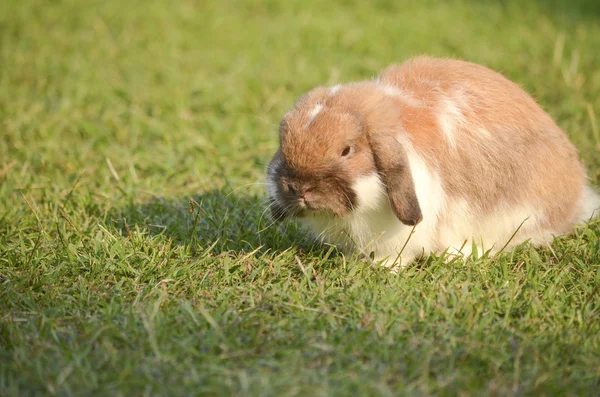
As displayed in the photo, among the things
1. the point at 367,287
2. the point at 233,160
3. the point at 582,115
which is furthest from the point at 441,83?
the point at 582,115

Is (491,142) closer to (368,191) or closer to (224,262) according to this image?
(368,191)

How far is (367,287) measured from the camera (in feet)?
11.4

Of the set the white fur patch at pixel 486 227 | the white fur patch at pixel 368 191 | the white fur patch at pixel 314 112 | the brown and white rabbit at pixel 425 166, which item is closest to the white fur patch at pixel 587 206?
the brown and white rabbit at pixel 425 166

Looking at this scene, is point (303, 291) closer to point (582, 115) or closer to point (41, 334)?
point (41, 334)

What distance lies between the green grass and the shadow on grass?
0.06 ft

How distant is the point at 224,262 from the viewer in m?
3.69

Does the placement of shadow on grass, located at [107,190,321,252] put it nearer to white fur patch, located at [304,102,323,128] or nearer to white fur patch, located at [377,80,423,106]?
white fur patch, located at [304,102,323,128]

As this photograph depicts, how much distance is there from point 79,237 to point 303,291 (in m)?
1.43

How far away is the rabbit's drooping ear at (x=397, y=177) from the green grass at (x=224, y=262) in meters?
0.40

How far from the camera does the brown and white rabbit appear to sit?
333cm

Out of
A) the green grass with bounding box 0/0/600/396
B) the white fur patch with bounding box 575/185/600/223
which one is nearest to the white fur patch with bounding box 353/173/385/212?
the green grass with bounding box 0/0/600/396

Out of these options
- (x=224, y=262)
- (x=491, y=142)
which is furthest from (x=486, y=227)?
(x=224, y=262)

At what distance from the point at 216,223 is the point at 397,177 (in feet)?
4.51

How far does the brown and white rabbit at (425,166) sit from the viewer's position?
333cm
